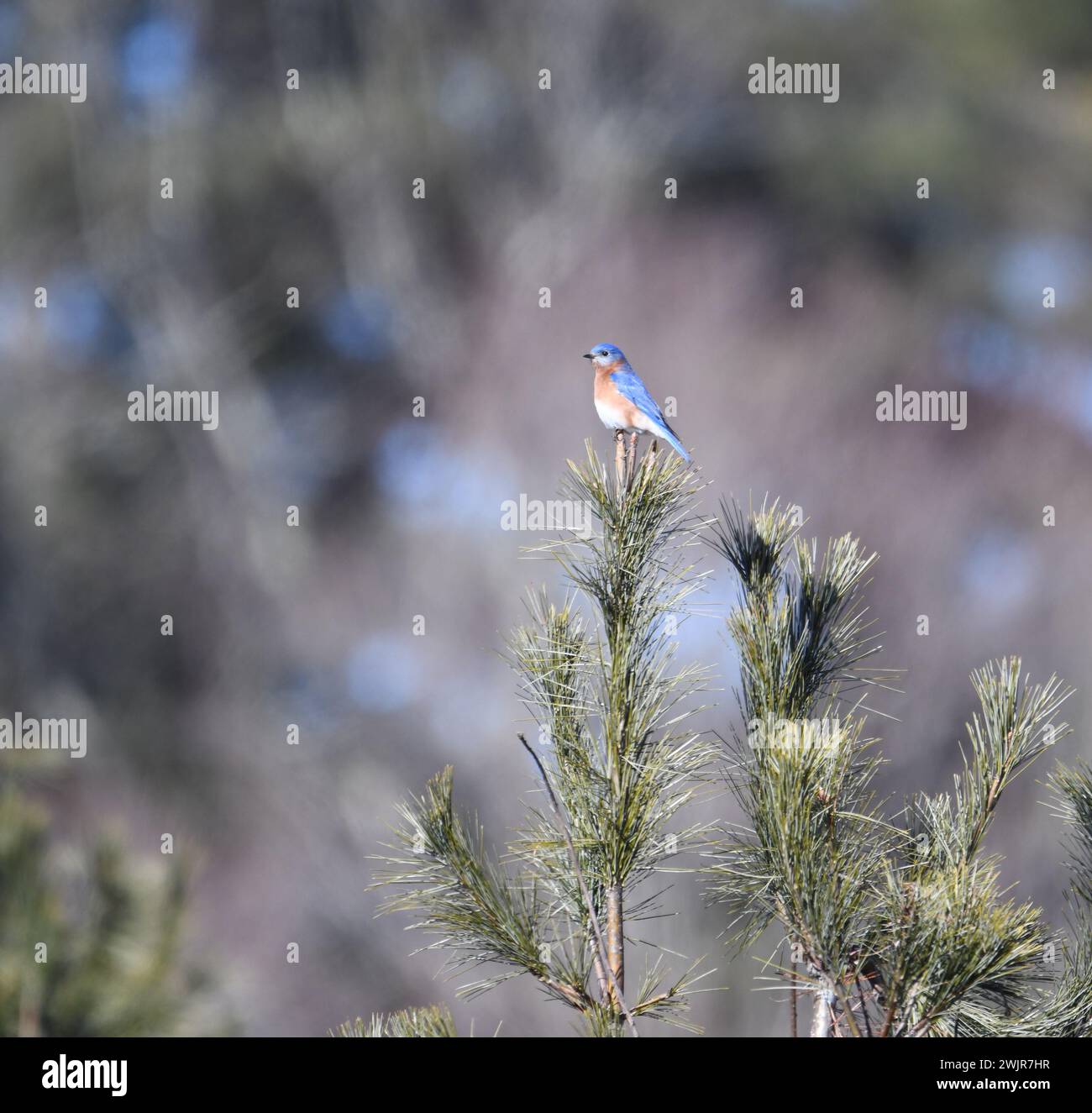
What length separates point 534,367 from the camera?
8.48 meters

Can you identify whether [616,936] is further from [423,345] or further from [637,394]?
[423,345]

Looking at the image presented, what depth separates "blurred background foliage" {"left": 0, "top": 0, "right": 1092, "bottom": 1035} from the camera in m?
8.10

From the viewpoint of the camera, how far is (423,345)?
30.1ft

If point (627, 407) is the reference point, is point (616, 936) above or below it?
below

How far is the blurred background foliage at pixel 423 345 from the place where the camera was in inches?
319

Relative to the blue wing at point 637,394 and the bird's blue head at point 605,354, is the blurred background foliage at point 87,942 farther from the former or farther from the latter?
the bird's blue head at point 605,354

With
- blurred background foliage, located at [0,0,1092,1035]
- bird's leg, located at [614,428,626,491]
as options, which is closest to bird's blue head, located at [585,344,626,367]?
bird's leg, located at [614,428,626,491]

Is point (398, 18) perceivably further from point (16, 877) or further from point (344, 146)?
point (16, 877)

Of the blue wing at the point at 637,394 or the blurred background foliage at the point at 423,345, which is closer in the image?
the blue wing at the point at 637,394

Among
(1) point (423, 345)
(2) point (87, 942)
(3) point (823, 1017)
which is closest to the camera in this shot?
(3) point (823, 1017)

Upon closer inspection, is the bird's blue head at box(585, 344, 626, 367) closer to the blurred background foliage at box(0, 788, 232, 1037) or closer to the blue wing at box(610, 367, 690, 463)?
the blue wing at box(610, 367, 690, 463)

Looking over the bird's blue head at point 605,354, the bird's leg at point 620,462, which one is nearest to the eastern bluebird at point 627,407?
the bird's blue head at point 605,354

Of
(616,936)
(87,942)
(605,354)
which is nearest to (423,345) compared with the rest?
(605,354)
